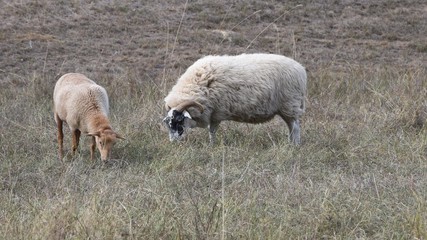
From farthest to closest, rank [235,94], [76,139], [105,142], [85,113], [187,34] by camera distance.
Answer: [187,34]
[235,94]
[76,139]
[85,113]
[105,142]

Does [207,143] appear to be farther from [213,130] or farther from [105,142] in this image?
[105,142]

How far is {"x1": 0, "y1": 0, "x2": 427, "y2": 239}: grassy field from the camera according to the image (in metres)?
5.34

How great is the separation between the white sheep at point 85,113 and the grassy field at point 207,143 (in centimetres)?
22

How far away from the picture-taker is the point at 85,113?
837 cm

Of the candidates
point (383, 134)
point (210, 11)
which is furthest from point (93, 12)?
point (383, 134)

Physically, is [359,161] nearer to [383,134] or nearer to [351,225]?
[383,134]

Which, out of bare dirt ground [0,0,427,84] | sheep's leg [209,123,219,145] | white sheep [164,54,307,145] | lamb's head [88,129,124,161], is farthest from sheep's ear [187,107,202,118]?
bare dirt ground [0,0,427,84]

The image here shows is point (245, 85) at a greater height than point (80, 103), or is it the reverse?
point (245, 85)

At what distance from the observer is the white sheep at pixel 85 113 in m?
7.93

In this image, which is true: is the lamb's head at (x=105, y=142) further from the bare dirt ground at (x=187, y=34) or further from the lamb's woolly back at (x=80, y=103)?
the bare dirt ground at (x=187, y=34)

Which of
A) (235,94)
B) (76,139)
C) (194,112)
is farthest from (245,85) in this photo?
(76,139)

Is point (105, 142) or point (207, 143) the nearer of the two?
point (105, 142)

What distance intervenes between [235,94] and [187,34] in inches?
328

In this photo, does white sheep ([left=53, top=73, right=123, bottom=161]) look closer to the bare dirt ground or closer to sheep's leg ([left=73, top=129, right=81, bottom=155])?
sheep's leg ([left=73, top=129, right=81, bottom=155])
